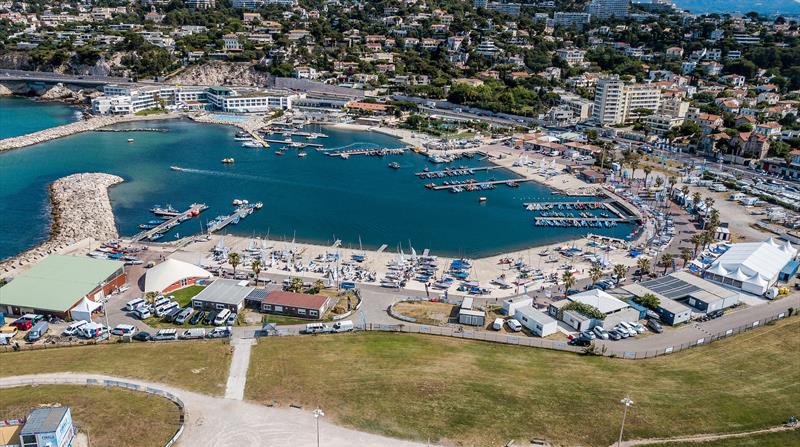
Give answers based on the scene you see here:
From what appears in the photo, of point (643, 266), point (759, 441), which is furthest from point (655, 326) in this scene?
point (759, 441)

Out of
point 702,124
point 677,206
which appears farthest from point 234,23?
point 677,206

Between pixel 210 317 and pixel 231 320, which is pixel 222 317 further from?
pixel 210 317

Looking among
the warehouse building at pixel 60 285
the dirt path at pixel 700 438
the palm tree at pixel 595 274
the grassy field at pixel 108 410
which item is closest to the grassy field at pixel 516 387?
the dirt path at pixel 700 438

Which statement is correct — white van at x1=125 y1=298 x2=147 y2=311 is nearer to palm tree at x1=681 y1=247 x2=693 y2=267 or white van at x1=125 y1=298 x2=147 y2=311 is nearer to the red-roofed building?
the red-roofed building

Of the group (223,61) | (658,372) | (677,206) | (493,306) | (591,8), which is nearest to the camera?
(658,372)

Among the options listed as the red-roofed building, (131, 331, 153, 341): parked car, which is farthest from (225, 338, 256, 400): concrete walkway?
(131, 331, 153, 341): parked car

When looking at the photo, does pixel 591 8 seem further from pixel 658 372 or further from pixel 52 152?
pixel 658 372
